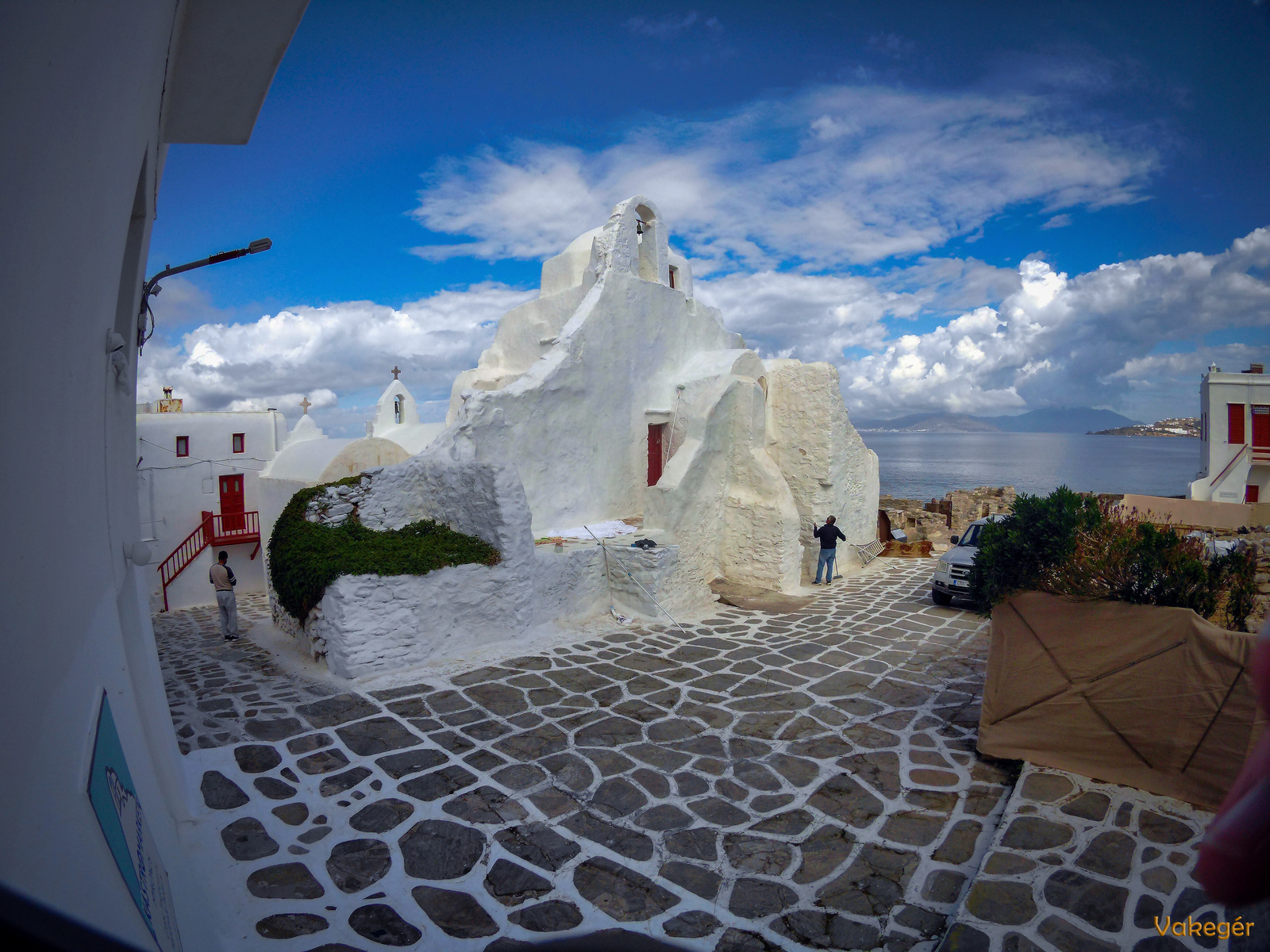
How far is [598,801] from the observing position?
209 inches

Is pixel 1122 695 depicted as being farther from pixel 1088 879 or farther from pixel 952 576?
pixel 952 576

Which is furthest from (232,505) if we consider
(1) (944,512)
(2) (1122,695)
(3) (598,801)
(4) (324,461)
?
(1) (944,512)

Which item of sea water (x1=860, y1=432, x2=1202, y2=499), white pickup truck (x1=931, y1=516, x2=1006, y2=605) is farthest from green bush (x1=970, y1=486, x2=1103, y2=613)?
sea water (x1=860, y1=432, x2=1202, y2=499)

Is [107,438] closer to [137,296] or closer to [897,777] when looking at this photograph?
[137,296]

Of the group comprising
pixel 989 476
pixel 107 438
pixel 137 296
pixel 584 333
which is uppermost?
pixel 584 333

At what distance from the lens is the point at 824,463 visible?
14539 mm

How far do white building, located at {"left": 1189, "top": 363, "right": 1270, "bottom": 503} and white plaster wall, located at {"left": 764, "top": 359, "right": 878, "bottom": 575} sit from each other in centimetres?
1340

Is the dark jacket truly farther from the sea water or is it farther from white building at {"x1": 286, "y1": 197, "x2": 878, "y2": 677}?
the sea water

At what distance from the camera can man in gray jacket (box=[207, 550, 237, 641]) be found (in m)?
10.9

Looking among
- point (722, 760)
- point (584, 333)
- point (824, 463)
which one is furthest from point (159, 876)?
point (824, 463)

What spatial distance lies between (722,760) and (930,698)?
9.31 ft

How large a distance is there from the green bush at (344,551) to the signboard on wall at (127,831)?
5627mm

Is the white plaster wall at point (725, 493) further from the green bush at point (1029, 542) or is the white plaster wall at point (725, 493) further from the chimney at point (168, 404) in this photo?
the chimney at point (168, 404)

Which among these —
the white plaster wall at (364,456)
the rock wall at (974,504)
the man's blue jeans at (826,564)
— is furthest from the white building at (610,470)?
the rock wall at (974,504)
